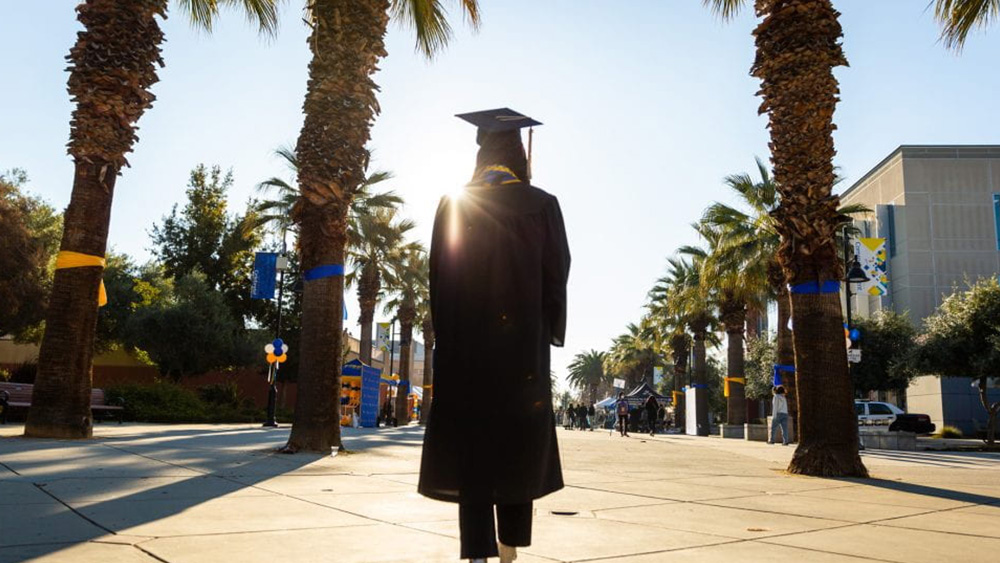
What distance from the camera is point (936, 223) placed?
146 feet

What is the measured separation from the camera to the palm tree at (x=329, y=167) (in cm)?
1064

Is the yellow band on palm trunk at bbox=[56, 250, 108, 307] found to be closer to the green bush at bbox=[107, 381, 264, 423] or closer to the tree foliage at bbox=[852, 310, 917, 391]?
the green bush at bbox=[107, 381, 264, 423]

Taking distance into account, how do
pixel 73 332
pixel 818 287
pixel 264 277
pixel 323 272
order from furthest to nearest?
pixel 264 277 → pixel 73 332 → pixel 323 272 → pixel 818 287

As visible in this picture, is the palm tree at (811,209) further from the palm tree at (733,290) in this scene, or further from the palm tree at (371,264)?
the palm tree at (371,264)

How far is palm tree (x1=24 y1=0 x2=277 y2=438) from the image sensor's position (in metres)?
11.2

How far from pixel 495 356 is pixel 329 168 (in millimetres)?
8708

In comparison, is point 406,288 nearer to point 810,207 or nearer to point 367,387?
point 367,387

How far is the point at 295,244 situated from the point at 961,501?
9072mm

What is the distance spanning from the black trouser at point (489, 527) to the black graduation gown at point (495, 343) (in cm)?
7

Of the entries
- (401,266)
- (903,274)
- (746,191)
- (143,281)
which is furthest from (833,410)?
(903,274)

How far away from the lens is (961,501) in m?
6.61

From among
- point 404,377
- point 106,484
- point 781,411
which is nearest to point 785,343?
point 781,411

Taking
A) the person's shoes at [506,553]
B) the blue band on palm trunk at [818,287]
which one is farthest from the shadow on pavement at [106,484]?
the blue band on palm trunk at [818,287]

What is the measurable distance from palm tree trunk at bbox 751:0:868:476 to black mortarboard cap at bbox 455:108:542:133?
725 cm
